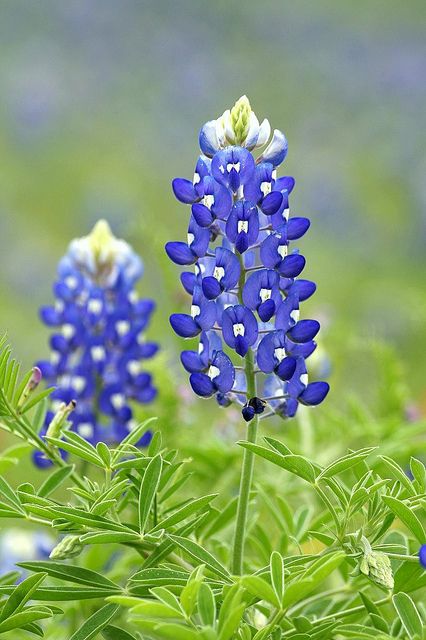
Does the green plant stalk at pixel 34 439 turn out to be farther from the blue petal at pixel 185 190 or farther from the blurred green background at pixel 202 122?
the blurred green background at pixel 202 122

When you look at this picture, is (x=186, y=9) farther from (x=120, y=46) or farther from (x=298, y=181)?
(x=298, y=181)

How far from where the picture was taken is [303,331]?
100 cm

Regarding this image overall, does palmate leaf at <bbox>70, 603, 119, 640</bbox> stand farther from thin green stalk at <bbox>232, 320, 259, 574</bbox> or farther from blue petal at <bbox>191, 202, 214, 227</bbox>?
blue petal at <bbox>191, 202, 214, 227</bbox>

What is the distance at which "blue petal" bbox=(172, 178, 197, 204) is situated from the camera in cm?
101

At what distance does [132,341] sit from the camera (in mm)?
1529

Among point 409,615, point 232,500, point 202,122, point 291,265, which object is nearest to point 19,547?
point 232,500

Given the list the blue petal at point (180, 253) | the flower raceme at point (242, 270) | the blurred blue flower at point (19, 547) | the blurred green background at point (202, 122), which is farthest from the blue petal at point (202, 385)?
the blurred green background at point (202, 122)

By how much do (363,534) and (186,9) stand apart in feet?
42.4

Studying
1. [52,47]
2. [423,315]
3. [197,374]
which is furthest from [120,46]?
[197,374]

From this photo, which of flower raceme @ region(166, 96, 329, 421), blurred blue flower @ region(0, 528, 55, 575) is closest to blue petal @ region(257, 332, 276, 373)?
flower raceme @ region(166, 96, 329, 421)

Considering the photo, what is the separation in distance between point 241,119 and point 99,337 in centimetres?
60

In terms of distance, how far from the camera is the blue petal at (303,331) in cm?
99

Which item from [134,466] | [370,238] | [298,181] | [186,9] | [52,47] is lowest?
[134,466]

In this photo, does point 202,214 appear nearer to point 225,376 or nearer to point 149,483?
point 225,376
